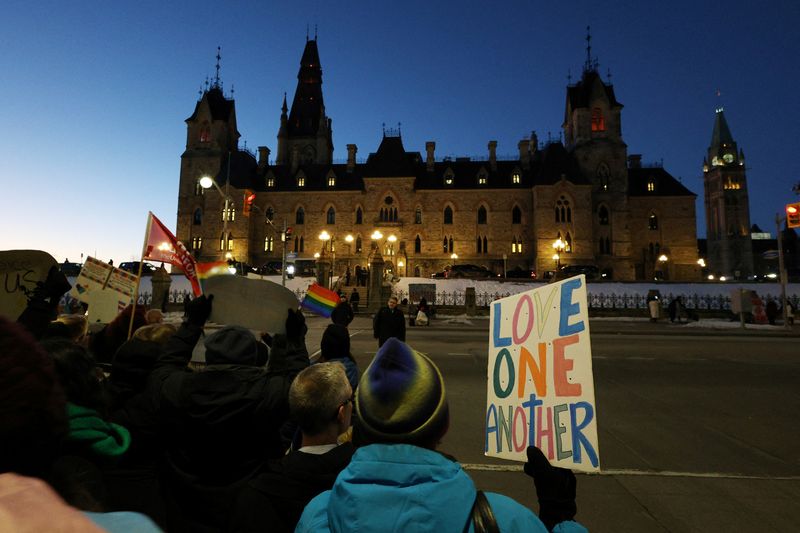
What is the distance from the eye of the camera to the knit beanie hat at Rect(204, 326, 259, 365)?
2762mm

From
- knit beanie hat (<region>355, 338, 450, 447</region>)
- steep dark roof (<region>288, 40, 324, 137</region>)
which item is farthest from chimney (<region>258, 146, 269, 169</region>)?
knit beanie hat (<region>355, 338, 450, 447</region>)

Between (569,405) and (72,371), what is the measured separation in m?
2.72

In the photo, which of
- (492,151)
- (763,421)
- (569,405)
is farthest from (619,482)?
(492,151)

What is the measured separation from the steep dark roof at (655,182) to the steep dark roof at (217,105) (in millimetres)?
50533

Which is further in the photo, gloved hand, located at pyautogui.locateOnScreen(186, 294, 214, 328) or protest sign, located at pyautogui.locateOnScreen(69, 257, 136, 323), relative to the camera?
protest sign, located at pyautogui.locateOnScreen(69, 257, 136, 323)

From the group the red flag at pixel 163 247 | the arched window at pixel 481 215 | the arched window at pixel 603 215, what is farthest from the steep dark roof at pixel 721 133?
the red flag at pixel 163 247

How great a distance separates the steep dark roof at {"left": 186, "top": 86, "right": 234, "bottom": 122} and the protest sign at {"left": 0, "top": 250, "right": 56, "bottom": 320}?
55336 millimetres

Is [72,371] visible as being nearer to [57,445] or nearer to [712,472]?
[57,445]

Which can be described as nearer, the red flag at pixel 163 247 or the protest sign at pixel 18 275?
the protest sign at pixel 18 275

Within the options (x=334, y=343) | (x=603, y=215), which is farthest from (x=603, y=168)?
(x=334, y=343)

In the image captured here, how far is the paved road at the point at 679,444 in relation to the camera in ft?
13.1

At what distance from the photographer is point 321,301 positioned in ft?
20.1

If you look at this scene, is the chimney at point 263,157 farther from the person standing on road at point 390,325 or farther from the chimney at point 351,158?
the person standing on road at point 390,325

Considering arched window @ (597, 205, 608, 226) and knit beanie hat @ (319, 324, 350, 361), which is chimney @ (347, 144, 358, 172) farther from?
knit beanie hat @ (319, 324, 350, 361)
